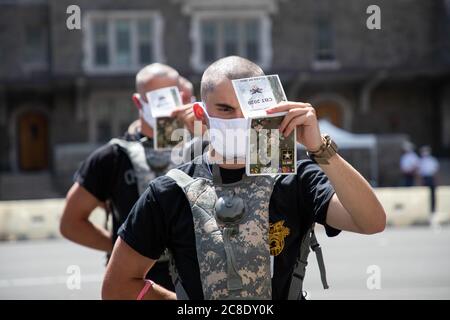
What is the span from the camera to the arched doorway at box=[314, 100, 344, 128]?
27969 millimetres

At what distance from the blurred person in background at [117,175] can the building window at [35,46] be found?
23929 mm

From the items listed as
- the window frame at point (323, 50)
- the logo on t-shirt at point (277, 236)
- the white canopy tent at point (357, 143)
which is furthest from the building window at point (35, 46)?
the logo on t-shirt at point (277, 236)

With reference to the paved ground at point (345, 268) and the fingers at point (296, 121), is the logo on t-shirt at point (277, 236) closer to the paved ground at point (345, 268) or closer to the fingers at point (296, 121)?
the fingers at point (296, 121)

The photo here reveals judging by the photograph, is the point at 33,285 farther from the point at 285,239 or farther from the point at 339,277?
the point at 285,239

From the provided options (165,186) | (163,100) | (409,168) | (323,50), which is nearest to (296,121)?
(165,186)

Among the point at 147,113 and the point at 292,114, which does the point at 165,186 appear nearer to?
the point at 292,114

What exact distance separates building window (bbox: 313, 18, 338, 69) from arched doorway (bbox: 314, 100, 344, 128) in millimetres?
1600

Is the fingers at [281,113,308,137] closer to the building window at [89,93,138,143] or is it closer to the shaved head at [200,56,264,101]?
the shaved head at [200,56,264,101]

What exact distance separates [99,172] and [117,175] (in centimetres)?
11

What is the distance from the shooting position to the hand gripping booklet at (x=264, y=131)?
2.59 m

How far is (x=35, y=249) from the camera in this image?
45.1ft
